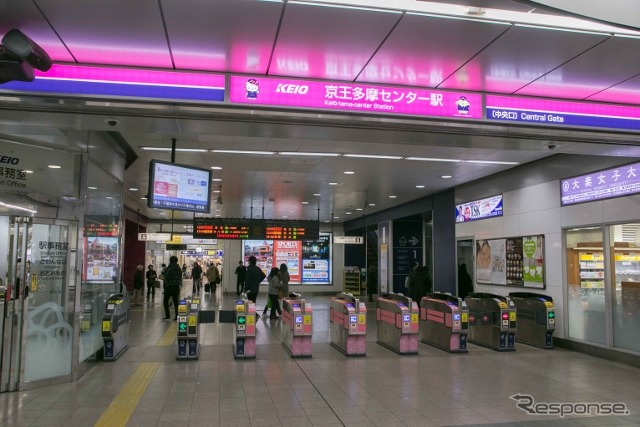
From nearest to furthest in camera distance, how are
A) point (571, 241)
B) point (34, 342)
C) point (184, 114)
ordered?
1. point (184, 114)
2. point (34, 342)
3. point (571, 241)

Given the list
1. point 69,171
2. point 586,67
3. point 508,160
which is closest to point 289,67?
point 586,67

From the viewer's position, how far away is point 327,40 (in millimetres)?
4137

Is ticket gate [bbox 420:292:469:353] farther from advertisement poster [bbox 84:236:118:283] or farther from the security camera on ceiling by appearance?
the security camera on ceiling

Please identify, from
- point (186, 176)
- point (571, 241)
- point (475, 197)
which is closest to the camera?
point (186, 176)

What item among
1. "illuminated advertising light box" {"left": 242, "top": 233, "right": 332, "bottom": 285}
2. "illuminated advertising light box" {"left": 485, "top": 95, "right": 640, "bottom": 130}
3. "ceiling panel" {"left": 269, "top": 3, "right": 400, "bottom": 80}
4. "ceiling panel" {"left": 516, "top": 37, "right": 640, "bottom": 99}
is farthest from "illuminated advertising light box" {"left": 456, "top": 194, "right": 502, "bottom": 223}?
"illuminated advertising light box" {"left": 242, "top": 233, "right": 332, "bottom": 285}

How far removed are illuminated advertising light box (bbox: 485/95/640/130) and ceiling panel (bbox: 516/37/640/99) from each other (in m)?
0.12

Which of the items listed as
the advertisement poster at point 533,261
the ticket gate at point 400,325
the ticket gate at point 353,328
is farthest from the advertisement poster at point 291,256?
the ticket gate at point 353,328

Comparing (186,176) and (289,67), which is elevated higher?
(289,67)

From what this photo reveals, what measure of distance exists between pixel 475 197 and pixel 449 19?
349 inches

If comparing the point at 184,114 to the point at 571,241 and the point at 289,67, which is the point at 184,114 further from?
the point at 571,241

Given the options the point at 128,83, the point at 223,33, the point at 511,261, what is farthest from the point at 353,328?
the point at 223,33

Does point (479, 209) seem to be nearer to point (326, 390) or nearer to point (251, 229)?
point (251, 229)

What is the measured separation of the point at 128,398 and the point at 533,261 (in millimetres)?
7803

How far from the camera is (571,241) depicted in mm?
9062
